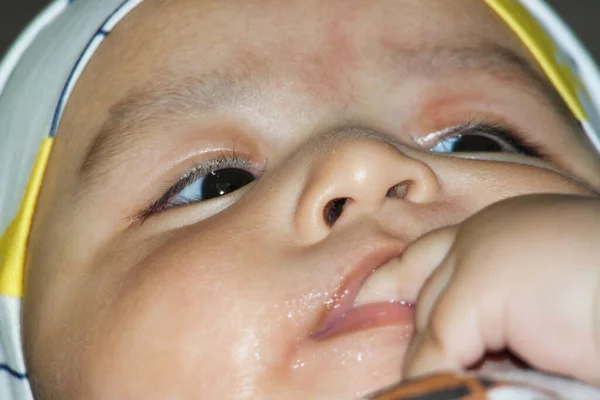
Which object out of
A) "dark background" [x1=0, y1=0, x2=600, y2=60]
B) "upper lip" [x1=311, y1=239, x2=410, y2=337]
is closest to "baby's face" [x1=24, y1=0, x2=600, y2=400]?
"upper lip" [x1=311, y1=239, x2=410, y2=337]

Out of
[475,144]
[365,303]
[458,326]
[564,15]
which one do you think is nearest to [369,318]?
[365,303]

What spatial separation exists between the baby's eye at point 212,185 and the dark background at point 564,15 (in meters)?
1.22

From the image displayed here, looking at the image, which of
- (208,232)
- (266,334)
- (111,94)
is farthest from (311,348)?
(111,94)

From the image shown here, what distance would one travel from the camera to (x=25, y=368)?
1.06 meters

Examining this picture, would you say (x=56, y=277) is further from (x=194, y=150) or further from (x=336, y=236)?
(x=336, y=236)

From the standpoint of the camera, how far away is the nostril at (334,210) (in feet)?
2.52

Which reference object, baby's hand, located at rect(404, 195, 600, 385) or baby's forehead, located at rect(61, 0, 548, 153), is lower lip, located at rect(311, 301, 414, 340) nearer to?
baby's hand, located at rect(404, 195, 600, 385)

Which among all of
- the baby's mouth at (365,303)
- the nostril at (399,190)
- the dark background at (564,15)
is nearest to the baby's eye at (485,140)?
the nostril at (399,190)

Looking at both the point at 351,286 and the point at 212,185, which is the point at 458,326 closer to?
the point at 351,286

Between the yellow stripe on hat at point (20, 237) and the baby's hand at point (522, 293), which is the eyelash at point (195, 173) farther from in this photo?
the baby's hand at point (522, 293)

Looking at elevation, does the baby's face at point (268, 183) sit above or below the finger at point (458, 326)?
above

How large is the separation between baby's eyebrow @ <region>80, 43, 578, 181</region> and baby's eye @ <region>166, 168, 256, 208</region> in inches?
2.7

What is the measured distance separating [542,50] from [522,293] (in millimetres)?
663

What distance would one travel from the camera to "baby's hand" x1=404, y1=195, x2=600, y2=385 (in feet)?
1.82
